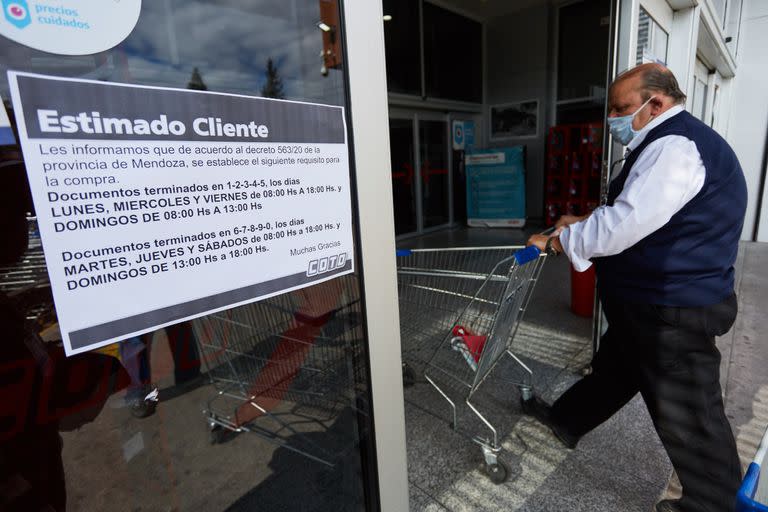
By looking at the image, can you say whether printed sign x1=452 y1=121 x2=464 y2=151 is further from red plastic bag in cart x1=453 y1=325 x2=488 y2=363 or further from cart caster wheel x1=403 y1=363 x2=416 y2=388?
red plastic bag in cart x1=453 y1=325 x2=488 y2=363

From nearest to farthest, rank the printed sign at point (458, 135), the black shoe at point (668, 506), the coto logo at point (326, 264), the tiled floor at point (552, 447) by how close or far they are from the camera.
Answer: the coto logo at point (326, 264) → the black shoe at point (668, 506) → the tiled floor at point (552, 447) → the printed sign at point (458, 135)

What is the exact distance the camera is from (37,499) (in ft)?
2.86

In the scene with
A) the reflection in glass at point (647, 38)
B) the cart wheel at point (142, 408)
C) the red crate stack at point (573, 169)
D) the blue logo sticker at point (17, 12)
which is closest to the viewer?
the blue logo sticker at point (17, 12)

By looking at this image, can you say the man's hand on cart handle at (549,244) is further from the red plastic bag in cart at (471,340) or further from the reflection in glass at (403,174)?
the reflection in glass at (403,174)

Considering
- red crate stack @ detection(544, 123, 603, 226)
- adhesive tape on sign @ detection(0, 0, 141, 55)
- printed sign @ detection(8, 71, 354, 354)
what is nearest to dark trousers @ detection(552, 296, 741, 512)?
printed sign @ detection(8, 71, 354, 354)

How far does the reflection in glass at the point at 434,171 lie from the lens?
9438 mm

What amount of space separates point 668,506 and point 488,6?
10.2m

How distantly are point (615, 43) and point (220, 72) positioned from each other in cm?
269

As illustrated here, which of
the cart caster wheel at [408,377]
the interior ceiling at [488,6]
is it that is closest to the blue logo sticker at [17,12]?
the cart caster wheel at [408,377]

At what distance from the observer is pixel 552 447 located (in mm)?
2506

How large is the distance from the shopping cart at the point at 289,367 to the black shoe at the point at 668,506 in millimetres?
1662

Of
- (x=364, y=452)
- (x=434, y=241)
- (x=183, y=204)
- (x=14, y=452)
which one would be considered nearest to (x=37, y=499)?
(x=14, y=452)

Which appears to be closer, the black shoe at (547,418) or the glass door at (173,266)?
the glass door at (173,266)

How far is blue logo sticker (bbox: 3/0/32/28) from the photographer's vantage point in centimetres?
63
